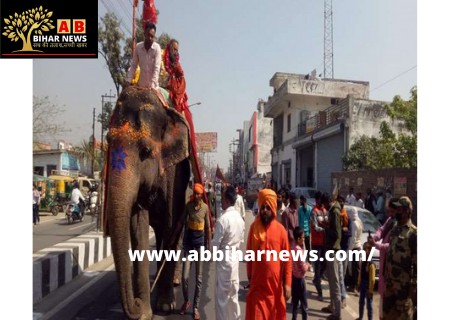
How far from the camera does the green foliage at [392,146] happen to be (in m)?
12.4

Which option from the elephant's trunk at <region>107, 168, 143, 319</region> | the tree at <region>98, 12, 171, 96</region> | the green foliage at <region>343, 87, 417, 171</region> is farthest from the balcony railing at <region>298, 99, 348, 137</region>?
the elephant's trunk at <region>107, 168, 143, 319</region>

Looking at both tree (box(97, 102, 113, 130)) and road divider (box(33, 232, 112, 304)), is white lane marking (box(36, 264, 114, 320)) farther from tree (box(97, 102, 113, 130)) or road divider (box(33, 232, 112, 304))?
tree (box(97, 102, 113, 130))

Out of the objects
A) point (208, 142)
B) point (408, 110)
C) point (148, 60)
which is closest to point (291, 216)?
point (148, 60)

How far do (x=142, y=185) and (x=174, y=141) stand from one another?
2.64 feet

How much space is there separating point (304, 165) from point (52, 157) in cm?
1880

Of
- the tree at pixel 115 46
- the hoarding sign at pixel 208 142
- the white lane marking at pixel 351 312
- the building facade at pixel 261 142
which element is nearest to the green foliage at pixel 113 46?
the tree at pixel 115 46

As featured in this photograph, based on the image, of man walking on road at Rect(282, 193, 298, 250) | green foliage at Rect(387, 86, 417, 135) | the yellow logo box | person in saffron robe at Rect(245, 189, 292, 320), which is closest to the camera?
person in saffron robe at Rect(245, 189, 292, 320)

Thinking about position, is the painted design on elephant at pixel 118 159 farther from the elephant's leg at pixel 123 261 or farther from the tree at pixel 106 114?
the tree at pixel 106 114

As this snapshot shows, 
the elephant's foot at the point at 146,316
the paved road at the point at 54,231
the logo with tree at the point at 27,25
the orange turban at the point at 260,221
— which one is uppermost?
the logo with tree at the point at 27,25

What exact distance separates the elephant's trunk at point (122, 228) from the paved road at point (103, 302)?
118cm

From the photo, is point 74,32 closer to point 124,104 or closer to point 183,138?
point 124,104

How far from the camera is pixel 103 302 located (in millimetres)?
5676

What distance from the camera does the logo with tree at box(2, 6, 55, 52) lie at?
5.34 m

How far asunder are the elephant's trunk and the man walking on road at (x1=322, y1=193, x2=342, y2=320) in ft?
8.47
